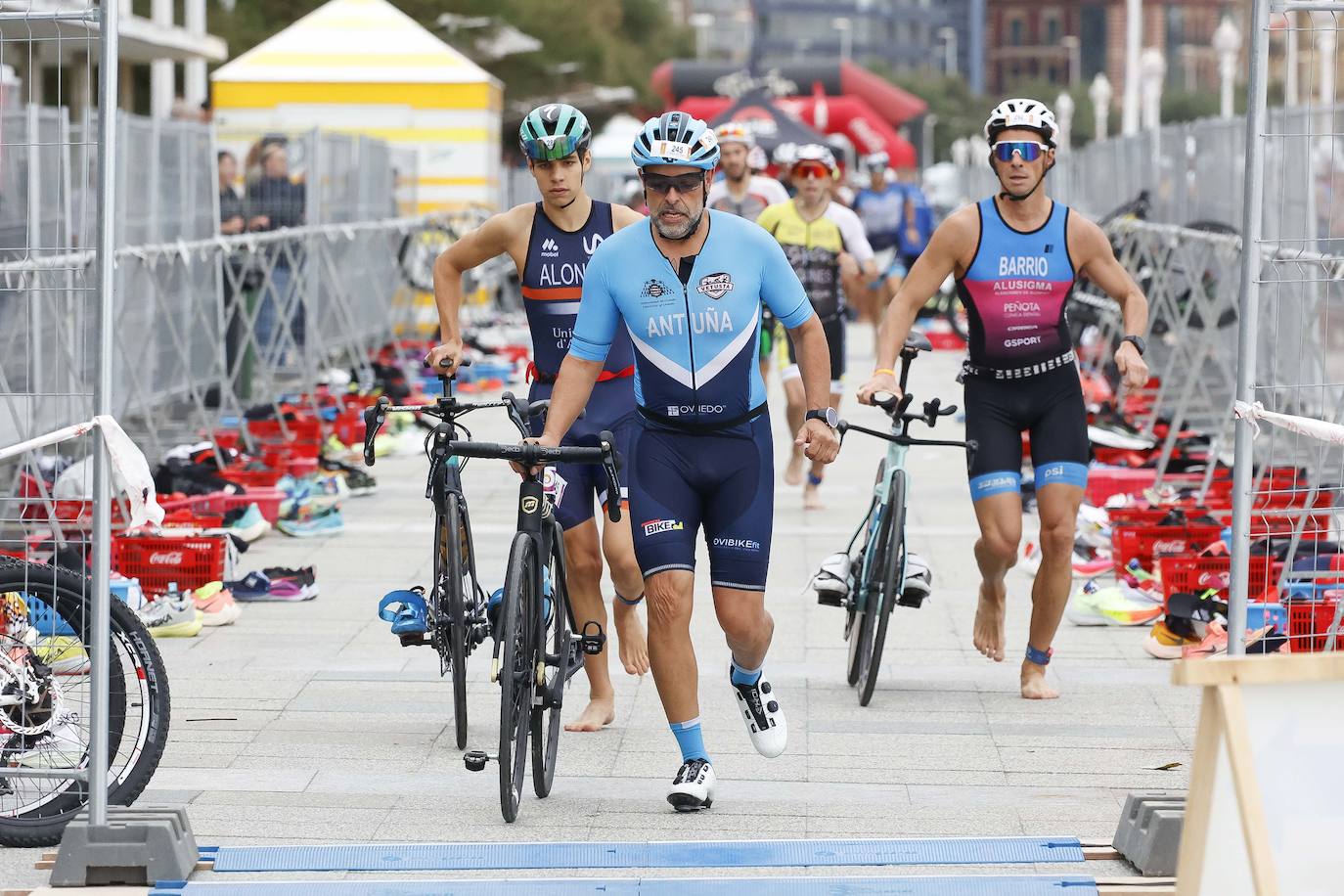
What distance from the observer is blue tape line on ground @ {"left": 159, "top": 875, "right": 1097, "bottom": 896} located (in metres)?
5.32

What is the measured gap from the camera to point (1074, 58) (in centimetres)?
16925

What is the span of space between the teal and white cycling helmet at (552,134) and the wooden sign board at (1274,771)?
11.5ft

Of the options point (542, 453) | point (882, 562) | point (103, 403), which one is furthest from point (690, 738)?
point (103, 403)

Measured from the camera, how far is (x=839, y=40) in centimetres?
17025

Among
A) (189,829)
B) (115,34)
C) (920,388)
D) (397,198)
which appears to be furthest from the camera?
(397,198)

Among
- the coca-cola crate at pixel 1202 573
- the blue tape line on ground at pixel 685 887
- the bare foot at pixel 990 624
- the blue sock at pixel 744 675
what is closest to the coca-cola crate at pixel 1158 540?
the coca-cola crate at pixel 1202 573

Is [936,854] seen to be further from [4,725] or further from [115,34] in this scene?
[115,34]

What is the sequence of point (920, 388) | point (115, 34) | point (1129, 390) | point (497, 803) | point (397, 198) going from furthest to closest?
point (397, 198), point (920, 388), point (1129, 390), point (497, 803), point (115, 34)

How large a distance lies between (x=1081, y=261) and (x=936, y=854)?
279 centimetres

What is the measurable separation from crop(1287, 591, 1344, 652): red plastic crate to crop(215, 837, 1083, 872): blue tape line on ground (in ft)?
4.28

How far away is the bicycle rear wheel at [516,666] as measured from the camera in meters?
5.96

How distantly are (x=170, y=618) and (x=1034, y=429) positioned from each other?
3600 millimetres

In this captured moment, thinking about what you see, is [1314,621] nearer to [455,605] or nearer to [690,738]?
[690,738]

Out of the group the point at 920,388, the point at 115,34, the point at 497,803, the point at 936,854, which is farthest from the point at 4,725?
the point at 920,388
